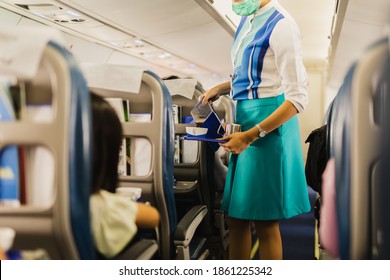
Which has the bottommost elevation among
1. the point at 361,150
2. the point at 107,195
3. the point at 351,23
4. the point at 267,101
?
the point at 107,195

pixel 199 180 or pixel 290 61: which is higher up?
pixel 290 61

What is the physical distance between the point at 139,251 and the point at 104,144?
42cm

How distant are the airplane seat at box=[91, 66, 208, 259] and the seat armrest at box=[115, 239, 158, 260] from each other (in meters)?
0.17

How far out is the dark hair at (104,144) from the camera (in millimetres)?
1021

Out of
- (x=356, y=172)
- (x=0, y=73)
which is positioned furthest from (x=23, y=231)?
Answer: (x=356, y=172)

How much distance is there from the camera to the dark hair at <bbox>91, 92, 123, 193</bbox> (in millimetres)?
1021

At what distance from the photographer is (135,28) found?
3.86 metres

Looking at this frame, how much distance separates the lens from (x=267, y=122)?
160cm

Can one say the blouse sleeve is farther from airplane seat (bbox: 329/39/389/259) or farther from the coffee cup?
airplane seat (bbox: 329/39/389/259)

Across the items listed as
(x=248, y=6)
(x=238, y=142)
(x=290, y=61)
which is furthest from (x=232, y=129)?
(x=248, y=6)

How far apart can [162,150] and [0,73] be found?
63 cm

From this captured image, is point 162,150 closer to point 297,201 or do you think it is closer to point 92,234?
point 92,234

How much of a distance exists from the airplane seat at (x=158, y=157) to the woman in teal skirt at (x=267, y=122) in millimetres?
325

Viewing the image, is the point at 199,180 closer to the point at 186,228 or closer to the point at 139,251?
the point at 186,228
